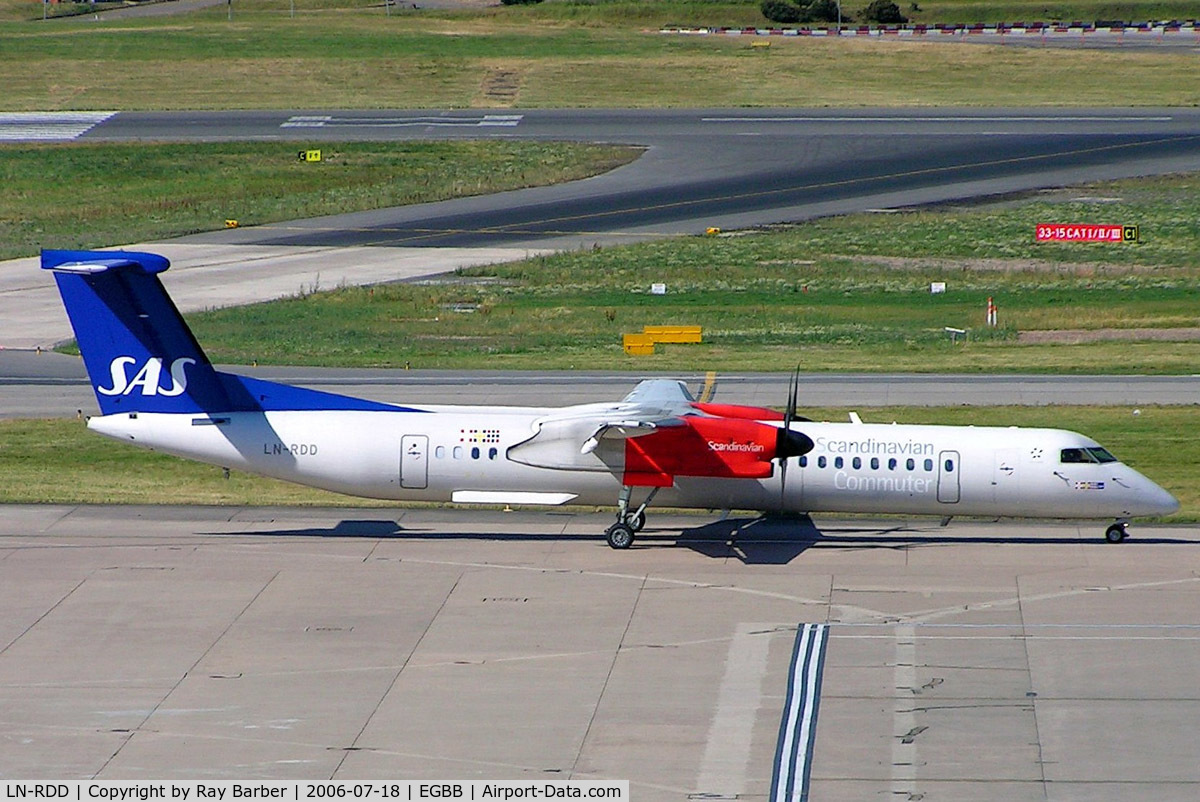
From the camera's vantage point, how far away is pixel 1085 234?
218 feet

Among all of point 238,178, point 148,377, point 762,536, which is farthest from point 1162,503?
point 238,178

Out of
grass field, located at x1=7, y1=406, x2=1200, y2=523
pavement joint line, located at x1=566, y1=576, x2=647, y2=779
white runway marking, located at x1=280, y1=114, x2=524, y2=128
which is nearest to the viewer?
pavement joint line, located at x1=566, y1=576, x2=647, y2=779

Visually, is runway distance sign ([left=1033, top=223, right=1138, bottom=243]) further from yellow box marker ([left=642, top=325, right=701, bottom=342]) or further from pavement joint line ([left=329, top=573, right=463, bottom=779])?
pavement joint line ([left=329, top=573, right=463, bottom=779])

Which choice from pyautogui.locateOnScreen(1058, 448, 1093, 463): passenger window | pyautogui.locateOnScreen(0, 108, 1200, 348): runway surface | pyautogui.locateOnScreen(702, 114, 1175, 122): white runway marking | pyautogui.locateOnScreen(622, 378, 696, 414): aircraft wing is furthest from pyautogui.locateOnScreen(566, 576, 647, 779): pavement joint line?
pyautogui.locateOnScreen(702, 114, 1175, 122): white runway marking

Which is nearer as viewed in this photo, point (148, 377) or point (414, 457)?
point (148, 377)

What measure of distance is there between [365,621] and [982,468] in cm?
1317

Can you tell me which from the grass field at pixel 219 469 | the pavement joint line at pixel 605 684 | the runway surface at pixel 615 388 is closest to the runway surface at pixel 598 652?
the pavement joint line at pixel 605 684

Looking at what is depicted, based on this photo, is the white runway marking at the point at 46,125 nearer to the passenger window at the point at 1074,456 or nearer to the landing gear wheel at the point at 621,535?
the landing gear wheel at the point at 621,535

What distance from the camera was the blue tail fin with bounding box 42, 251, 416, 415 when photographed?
103ft

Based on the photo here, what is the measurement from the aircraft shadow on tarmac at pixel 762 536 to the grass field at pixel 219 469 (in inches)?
107

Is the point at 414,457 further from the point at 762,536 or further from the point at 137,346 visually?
the point at 762,536

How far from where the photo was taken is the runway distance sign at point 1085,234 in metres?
65.9
